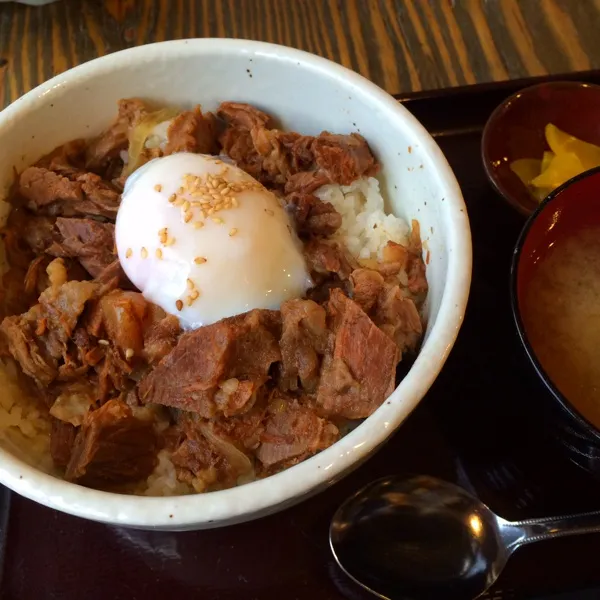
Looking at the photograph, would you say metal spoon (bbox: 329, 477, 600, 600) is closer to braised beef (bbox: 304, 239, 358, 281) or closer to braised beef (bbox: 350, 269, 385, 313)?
braised beef (bbox: 350, 269, 385, 313)

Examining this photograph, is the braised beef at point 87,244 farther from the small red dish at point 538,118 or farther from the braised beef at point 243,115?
the small red dish at point 538,118

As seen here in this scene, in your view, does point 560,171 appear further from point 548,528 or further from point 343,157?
point 548,528

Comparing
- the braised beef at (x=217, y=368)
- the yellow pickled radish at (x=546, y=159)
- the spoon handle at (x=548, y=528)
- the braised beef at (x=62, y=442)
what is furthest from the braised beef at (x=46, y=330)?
the yellow pickled radish at (x=546, y=159)

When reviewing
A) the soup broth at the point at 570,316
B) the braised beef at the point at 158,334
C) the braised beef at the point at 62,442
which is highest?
the braised beef at the point at 158,334

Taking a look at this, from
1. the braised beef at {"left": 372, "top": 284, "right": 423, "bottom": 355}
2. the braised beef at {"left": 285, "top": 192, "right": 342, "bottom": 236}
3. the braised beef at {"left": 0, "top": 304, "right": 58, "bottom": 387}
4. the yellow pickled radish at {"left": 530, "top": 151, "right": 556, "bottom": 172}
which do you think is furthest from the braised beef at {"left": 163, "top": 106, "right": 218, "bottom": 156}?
the yellow pickled radish at {"left": 530, "top": 151, "right": 556, "bottom": 172}

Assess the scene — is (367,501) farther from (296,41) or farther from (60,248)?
(296,41)

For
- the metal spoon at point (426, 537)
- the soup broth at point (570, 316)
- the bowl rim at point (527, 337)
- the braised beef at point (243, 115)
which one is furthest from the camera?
the braised beef at point (243, 115)

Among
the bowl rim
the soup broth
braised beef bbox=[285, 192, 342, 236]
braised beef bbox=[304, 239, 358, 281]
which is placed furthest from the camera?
braised beef bbox=[285, 192, 342, 236]

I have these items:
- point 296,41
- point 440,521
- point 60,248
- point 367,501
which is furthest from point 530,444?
point 296,41
